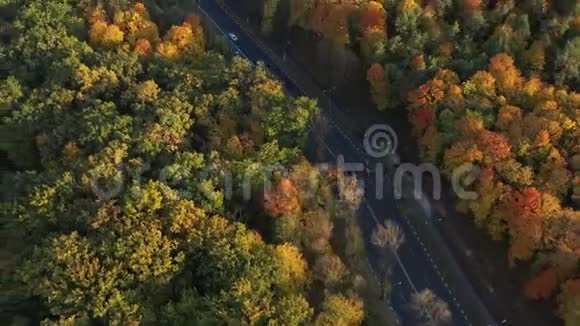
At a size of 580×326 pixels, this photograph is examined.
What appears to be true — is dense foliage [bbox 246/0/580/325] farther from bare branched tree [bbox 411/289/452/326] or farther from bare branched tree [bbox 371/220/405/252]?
bare branched tree [bbox 411/289/452/326]

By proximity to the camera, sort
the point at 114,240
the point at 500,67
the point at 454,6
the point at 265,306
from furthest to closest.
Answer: the point at 454,6
the point at 500,67
the point at 114,240
the point at 265,306

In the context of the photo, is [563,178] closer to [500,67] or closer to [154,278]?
[500,67]

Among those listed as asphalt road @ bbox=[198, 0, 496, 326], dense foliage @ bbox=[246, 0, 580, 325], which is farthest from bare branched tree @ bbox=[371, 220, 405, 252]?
dense foliage @ bbox=[246, 0, 580, 325]

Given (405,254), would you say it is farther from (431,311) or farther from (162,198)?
(162,198)

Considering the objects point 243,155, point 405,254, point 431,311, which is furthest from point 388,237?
point 243,155

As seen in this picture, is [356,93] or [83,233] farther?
[356,93]

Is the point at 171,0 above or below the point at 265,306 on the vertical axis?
above

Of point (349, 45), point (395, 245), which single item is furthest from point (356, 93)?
point (395, 245)
